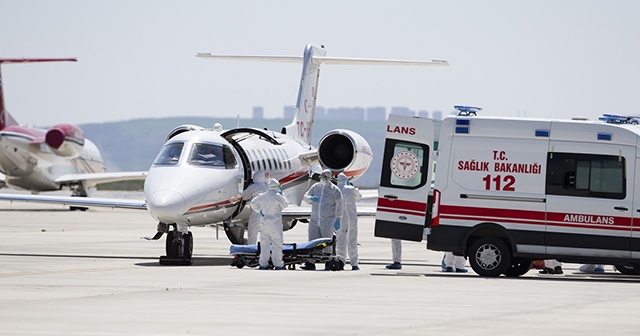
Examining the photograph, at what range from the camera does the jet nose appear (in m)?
21.3

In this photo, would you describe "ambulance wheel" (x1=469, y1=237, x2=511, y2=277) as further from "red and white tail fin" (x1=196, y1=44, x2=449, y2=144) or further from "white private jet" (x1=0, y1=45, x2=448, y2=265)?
"red and white tail fin" (x1=196, y1=44, x2=449, y2=144)

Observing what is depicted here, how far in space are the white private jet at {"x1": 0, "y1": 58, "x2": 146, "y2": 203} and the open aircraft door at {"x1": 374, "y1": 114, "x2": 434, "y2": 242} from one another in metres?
35.8

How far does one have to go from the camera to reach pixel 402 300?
14.7 m

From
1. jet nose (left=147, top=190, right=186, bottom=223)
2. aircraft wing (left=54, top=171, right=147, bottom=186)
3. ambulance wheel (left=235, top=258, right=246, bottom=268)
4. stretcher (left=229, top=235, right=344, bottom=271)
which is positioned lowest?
ambulance wheel (left=235, top=258, right=246, bottom=268)

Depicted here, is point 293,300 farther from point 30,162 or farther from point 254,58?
point 30,162

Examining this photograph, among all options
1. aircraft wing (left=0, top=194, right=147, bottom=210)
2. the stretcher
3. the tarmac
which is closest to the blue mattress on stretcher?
the stretcher

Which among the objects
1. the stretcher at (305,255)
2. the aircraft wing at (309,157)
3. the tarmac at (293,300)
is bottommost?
the tarmac at (293,300)

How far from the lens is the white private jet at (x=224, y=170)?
866 inches

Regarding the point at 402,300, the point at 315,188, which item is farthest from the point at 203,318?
the point at 315,188

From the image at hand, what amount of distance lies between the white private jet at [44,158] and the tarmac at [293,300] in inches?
1326

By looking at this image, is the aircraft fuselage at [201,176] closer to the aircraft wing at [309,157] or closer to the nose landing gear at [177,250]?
the nose landing gear at [177,250]

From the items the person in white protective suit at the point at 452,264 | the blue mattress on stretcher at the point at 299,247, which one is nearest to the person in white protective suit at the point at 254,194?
the blue mattress on stretcher at the point at 299,247

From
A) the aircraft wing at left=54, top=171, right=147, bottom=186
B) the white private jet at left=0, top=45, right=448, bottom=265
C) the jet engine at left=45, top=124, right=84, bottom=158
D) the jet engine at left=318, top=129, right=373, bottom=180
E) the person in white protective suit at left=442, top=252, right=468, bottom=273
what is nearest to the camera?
the person in white protective suit at left=442, top=252, right=468, bottom=273

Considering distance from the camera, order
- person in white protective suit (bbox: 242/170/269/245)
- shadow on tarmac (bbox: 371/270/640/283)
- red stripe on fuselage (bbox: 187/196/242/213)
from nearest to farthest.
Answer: shadow on tarmac (bbox: 371/270/640/283) < red stripe on fuselage (bbox: 187/196/242/213) < person in white protective suit (bbox: 242/170/269/245)
